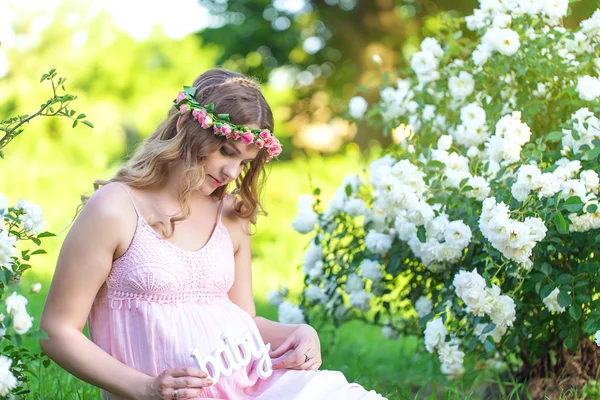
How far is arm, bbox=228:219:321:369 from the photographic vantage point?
203cm

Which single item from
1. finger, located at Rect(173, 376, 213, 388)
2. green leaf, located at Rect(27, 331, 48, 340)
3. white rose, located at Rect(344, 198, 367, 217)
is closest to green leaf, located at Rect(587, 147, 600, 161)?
white rose, located at Rect(344, 198, 367, 217)

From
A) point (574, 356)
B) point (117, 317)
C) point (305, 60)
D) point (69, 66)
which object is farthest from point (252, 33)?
point (117, 317)

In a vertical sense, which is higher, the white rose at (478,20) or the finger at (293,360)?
the white rose at (478,20)

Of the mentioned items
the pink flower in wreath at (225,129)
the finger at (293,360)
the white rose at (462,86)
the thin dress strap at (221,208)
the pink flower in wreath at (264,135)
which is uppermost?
the pink flower in wreath at (225,129)

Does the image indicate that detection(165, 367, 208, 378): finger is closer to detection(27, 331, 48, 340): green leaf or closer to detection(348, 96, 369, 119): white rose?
detection(27, 331, 48, 340): green leaf

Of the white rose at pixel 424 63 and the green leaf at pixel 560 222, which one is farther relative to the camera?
the white rose at pixel 424 63

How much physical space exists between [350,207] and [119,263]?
1.46 meters

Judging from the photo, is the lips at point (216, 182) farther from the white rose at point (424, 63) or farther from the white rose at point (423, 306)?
the white rose at point (424, 63)

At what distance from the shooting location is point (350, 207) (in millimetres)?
3229

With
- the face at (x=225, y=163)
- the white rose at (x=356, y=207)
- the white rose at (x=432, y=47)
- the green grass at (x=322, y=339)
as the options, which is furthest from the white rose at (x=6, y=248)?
the white rose at (x=432, y=47)

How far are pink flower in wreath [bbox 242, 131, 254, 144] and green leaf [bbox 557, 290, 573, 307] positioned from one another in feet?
3.65

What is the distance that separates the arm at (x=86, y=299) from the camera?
1.81 m

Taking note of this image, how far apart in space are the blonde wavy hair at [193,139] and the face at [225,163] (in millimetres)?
17

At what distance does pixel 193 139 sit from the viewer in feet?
6.74
